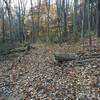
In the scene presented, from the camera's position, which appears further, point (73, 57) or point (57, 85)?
point (73, 57)

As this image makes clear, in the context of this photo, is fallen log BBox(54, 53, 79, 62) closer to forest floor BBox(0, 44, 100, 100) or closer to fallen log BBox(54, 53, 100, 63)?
fallen log BBox(54, 53, 100, 63)

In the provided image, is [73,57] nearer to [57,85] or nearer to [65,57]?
[65,57]

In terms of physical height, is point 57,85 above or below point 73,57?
below

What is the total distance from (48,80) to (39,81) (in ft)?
1.36

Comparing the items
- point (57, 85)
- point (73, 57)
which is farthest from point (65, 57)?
point (57, 85)

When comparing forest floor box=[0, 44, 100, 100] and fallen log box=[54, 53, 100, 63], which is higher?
fallen log box=[54, 53, 100, 63]

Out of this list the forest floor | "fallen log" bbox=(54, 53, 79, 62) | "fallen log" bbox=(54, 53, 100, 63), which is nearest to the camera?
the forest floor

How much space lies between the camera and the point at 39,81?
384 inches

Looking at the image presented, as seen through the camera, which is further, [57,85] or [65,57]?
[65,57]

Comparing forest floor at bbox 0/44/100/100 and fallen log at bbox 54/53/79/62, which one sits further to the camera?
fallen log at bbox 54/53/79/62

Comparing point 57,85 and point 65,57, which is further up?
point 65,57

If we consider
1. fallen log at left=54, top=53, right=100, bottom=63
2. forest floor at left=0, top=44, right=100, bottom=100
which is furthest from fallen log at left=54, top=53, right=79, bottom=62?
forest floor at left=0, top=44, right=100, bottom=100

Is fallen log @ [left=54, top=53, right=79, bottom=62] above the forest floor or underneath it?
above

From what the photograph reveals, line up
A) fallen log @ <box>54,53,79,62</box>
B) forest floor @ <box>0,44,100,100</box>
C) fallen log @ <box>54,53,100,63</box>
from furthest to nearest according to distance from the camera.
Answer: fallen log @ <box>54,53,79,62</box> → fallen log @ <box>54,53,100,63</box> → forest floor @ <box>0,44,100,100</box>
